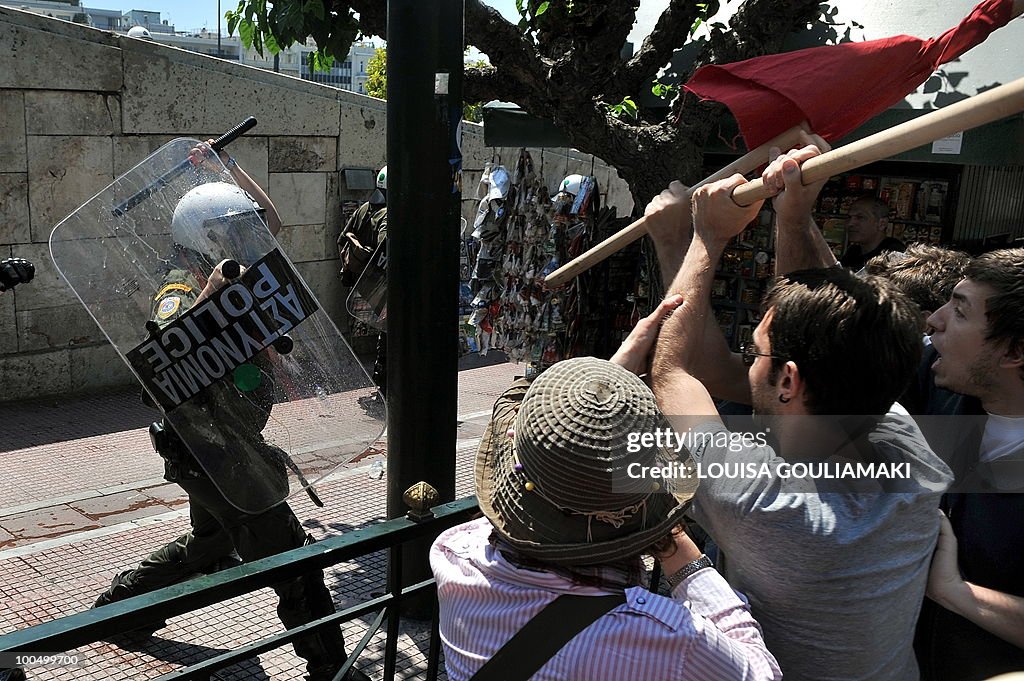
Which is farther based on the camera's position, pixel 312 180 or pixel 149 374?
pixel 312 180

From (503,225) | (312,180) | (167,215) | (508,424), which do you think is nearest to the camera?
(508,424)

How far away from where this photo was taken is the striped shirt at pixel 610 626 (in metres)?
1.37

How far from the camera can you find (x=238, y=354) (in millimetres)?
2879

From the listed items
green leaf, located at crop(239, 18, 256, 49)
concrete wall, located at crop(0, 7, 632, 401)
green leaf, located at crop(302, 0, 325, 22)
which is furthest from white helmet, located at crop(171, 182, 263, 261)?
concrete wall, located at crop(0, 7, 632, 401)

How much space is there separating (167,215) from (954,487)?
8.29ft

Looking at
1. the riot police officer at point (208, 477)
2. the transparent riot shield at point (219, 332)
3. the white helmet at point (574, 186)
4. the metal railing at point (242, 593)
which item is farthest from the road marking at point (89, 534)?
the metal railing at point (242, 593)

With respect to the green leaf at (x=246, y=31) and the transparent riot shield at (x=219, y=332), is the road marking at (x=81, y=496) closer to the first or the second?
the transparent riot shield at (x=219, y=332)

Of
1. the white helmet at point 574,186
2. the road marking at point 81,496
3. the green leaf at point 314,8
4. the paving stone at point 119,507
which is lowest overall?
the paving stone at point 119,507

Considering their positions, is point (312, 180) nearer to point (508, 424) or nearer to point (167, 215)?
point (167, 215)

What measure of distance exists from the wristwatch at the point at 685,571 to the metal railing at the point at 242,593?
76 cm

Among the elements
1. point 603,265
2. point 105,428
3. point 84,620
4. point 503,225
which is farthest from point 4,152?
point 84,620

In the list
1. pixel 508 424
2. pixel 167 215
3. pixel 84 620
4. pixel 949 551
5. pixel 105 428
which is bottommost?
pixel 105 428

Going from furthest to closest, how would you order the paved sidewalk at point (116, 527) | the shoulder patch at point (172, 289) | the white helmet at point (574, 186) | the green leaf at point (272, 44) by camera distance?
the white helmet at point (574, 186) → the green leaf at point (272, 44) → the paved sidewalk at point (116, 527) → the shoulder patch at point (172, 289)

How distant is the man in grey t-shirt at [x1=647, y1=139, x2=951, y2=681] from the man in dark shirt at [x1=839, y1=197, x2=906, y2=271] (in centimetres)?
337
